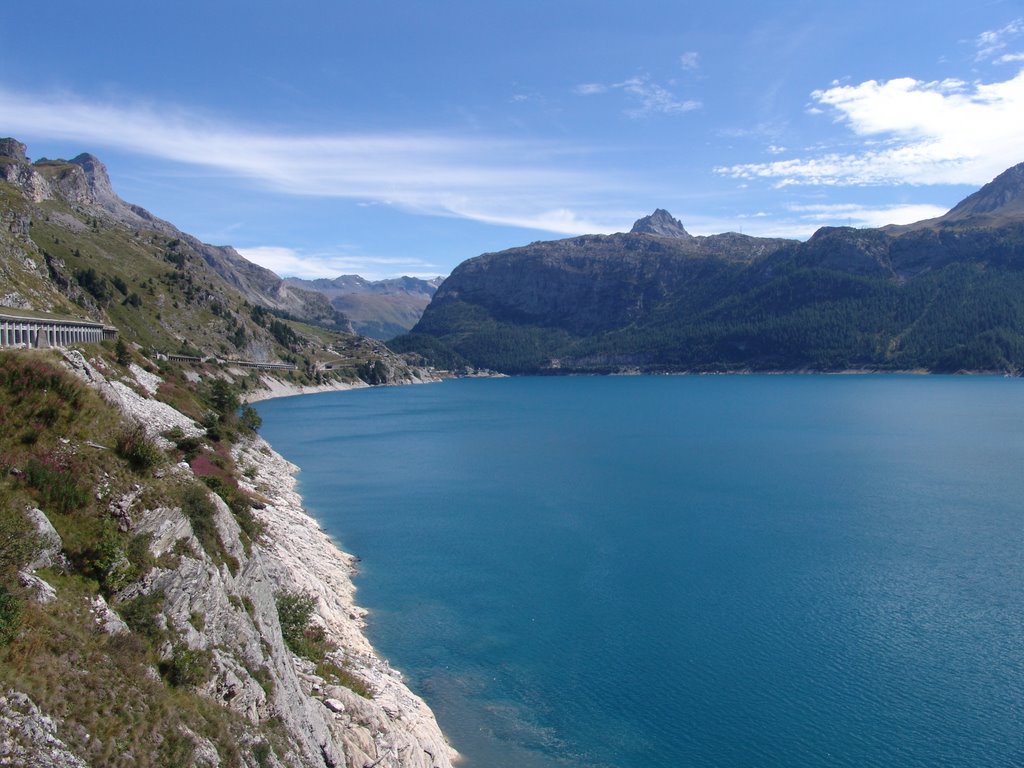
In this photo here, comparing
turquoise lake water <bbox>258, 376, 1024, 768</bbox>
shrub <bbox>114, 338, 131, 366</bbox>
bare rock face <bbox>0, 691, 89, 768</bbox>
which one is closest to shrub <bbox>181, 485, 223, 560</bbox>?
bare rock face <bbox>0, 691, 89, 768</bbox>

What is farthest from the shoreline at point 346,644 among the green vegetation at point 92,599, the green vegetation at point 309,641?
the green vegetation at point 92,599

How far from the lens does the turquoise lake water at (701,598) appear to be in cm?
3062

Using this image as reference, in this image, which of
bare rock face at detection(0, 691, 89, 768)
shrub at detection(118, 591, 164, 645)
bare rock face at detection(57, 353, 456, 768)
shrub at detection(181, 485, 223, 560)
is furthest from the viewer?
shrub at detection(181, 485, 223, 560)

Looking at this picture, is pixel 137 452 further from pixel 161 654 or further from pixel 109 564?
pixel 161 654

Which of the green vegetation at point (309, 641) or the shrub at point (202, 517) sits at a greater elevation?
the shrub at point (202, 517)

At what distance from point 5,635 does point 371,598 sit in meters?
30.7

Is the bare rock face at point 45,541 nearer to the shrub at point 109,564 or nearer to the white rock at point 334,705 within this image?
the shrub at point 109,564

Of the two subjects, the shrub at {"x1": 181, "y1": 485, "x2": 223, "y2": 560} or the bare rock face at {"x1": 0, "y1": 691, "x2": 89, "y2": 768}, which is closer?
the bare rock face at {"x1": 0, "y1": 691, "x2": 89, "y2": 768}

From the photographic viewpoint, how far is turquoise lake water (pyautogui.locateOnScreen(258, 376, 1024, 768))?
3062 centimetres

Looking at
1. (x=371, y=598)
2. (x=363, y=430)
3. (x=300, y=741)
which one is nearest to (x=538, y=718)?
(x=300, y=741)

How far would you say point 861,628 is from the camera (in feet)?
131

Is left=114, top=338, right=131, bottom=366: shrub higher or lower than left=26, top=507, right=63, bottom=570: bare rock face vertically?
higher

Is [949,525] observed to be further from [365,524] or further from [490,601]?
[365,524]

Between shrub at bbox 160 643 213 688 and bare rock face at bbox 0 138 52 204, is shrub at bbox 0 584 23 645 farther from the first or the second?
bare rock face at bbox 0 138 52 204
